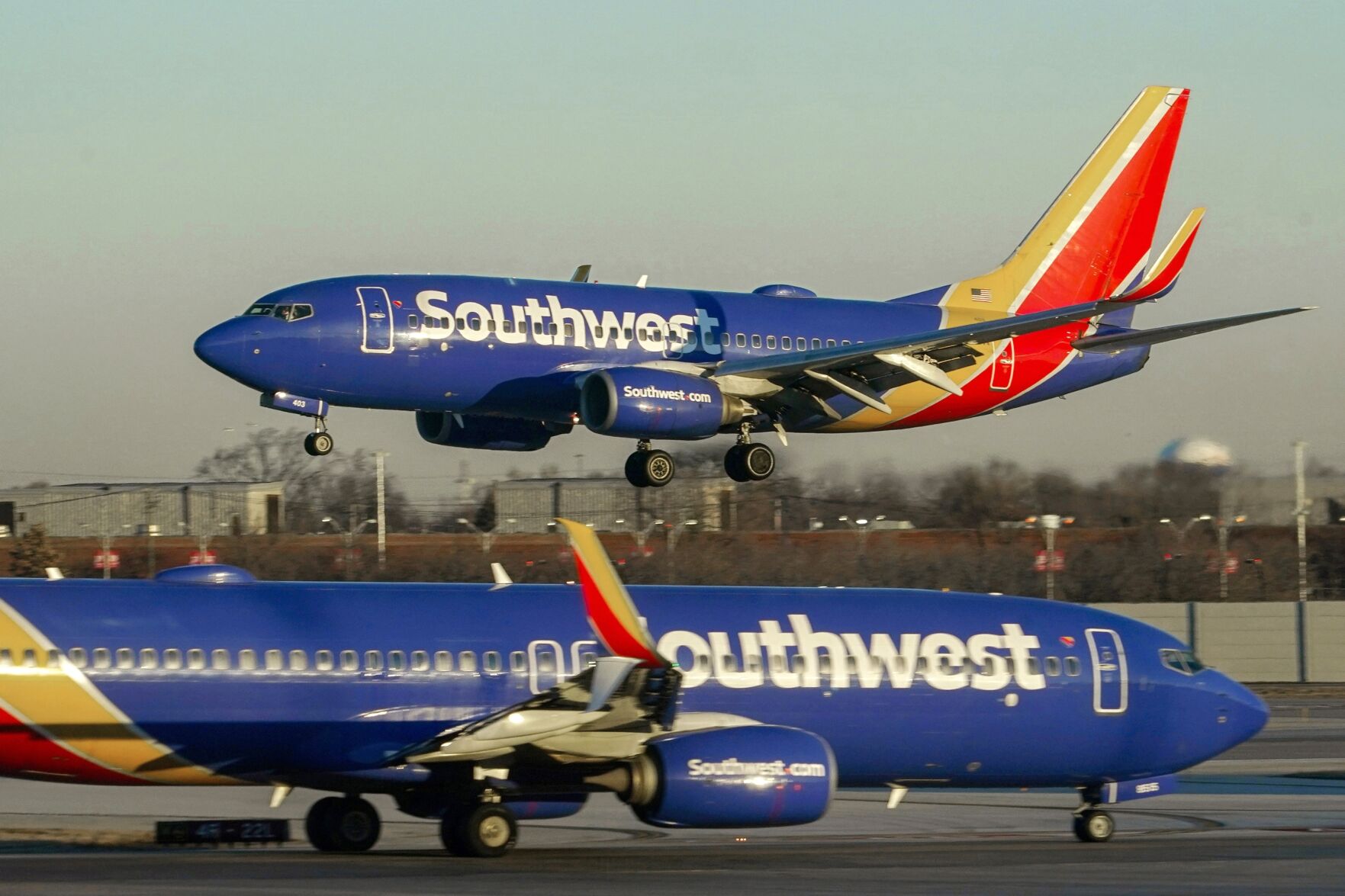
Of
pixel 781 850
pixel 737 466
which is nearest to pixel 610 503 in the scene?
pixel 737 466

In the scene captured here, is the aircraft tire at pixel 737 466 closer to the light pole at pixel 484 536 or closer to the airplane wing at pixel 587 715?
the airplane wing at pixel 587 715

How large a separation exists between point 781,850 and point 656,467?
831cm

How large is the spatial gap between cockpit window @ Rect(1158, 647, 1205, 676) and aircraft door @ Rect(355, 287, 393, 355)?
12163 mm

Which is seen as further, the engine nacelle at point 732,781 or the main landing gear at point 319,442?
the main landing gear at point 319,442

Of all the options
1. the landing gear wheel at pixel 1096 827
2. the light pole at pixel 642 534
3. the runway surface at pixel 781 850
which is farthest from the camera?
the light pole at pixel 642 534

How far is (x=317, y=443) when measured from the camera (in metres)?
30.1

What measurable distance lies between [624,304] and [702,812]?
38.9ft

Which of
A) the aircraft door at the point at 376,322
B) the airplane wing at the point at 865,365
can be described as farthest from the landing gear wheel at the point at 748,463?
the aircraft door at the point at 376,322

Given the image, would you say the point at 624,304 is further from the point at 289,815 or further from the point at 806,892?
the point at 806,892

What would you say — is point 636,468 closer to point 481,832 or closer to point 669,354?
point 669,354

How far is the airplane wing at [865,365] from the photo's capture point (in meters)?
31.4

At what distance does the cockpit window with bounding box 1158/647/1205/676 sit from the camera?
26562mm

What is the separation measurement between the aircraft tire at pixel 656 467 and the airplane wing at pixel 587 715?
27.7 feet

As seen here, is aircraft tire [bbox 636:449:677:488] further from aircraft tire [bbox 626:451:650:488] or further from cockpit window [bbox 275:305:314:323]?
cockpit window [bbox 275:305:314:323]
